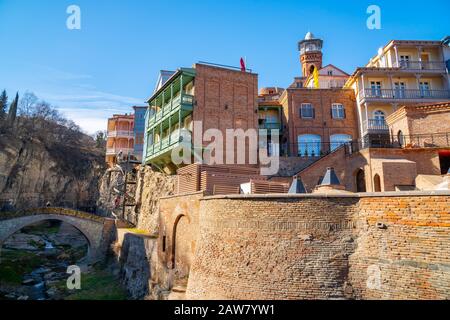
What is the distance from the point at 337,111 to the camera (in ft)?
97.1

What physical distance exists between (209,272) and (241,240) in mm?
2010

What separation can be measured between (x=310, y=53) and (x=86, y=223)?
38781mm

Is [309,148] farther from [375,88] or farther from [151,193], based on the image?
[151,193]

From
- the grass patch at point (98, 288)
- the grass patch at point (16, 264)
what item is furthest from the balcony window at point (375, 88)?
the grass patch at point (16, 264)

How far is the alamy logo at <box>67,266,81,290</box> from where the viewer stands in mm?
24897

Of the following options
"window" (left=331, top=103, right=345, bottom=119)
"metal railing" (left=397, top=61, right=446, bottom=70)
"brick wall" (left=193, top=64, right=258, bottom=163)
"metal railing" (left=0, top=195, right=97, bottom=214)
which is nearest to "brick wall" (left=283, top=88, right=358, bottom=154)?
"window" (left=331, top=103, right=345, bottom=119)

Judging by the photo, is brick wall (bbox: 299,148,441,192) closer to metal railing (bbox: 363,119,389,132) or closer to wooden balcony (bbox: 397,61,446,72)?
metal railing (bbox: 363,119,389,132)

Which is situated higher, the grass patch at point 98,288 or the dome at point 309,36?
the dome at point 309,36

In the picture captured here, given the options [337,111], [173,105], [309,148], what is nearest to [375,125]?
[337,111]

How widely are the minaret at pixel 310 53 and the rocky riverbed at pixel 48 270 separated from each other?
37958 mm

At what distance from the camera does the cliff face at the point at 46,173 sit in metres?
40.8

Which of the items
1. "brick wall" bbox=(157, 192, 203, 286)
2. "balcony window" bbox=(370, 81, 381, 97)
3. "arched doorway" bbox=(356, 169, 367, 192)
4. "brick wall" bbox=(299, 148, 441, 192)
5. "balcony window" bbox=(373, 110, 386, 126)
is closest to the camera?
"brick wall" bbox=(157, 192, 203, 286)

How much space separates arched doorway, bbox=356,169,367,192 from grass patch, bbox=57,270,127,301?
1825 cm

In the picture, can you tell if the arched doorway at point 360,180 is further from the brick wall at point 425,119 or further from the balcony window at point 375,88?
the balcony window at point 375,88
